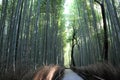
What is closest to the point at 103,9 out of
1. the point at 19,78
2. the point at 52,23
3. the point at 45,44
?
the point at 45,44

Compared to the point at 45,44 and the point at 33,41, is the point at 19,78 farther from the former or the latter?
the point at 45,44

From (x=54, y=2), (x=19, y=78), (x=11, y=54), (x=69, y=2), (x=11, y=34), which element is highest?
(x=69, y=2)

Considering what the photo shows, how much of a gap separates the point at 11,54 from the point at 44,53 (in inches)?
207

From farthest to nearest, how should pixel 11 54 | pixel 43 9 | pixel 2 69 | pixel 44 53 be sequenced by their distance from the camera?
pixel 43 9
pixel 44 53
pixel 11 54
pixel 2 69

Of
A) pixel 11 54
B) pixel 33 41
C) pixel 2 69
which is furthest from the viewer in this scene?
pixel 33 41

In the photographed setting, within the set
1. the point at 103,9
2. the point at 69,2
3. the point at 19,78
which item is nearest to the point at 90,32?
the point at 103,9

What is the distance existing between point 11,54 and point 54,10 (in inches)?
315

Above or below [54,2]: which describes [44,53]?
below

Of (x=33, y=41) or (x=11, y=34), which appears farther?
(x=33, y=41)

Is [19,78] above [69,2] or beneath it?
beneath

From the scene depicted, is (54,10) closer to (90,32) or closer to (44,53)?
(90,32)

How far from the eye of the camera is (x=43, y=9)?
1208 cm

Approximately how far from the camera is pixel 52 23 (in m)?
13.4

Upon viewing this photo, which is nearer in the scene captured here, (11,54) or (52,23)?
(11,54)
